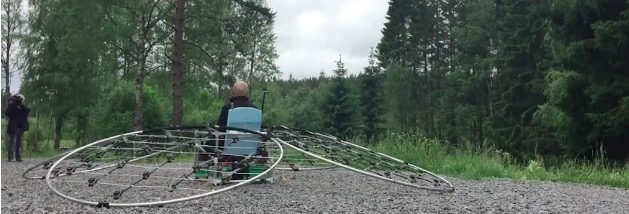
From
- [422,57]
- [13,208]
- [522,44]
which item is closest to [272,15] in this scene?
[13,208]

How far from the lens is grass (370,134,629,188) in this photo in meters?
12.1

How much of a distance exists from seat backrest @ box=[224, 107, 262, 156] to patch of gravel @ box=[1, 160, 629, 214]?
0.49 m

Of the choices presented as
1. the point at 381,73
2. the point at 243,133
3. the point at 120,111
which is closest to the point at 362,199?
the point at 243,133

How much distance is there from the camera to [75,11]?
1792 centimetres

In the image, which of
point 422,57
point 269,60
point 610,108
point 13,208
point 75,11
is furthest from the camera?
point 422,57

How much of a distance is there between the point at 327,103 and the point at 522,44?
12553mm

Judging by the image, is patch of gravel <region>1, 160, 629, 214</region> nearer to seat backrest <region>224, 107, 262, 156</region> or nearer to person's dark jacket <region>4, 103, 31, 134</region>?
seat backrest <region>224, 107, 262, 156</region>

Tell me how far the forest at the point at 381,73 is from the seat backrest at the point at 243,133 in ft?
5.60

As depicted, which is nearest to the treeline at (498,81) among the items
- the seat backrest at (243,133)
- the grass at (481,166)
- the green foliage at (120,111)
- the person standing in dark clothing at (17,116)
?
the grass at (481,166)

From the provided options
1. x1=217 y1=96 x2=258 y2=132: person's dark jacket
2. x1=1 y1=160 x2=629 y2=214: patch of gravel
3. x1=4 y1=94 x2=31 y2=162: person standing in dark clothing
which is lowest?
x1=1 y1=160 x2=629 y2=214: patch of gravel

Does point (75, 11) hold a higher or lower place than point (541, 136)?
higher

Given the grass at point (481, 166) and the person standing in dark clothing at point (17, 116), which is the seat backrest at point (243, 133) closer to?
the grass at point (481, 166)

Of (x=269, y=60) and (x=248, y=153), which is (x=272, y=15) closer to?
(x=248, y=153)

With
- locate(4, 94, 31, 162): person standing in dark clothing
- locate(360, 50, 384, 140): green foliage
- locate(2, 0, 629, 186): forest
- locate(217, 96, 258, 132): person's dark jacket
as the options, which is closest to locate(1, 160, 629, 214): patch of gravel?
locate(217, 96, 258, 132): person's dark jacket
